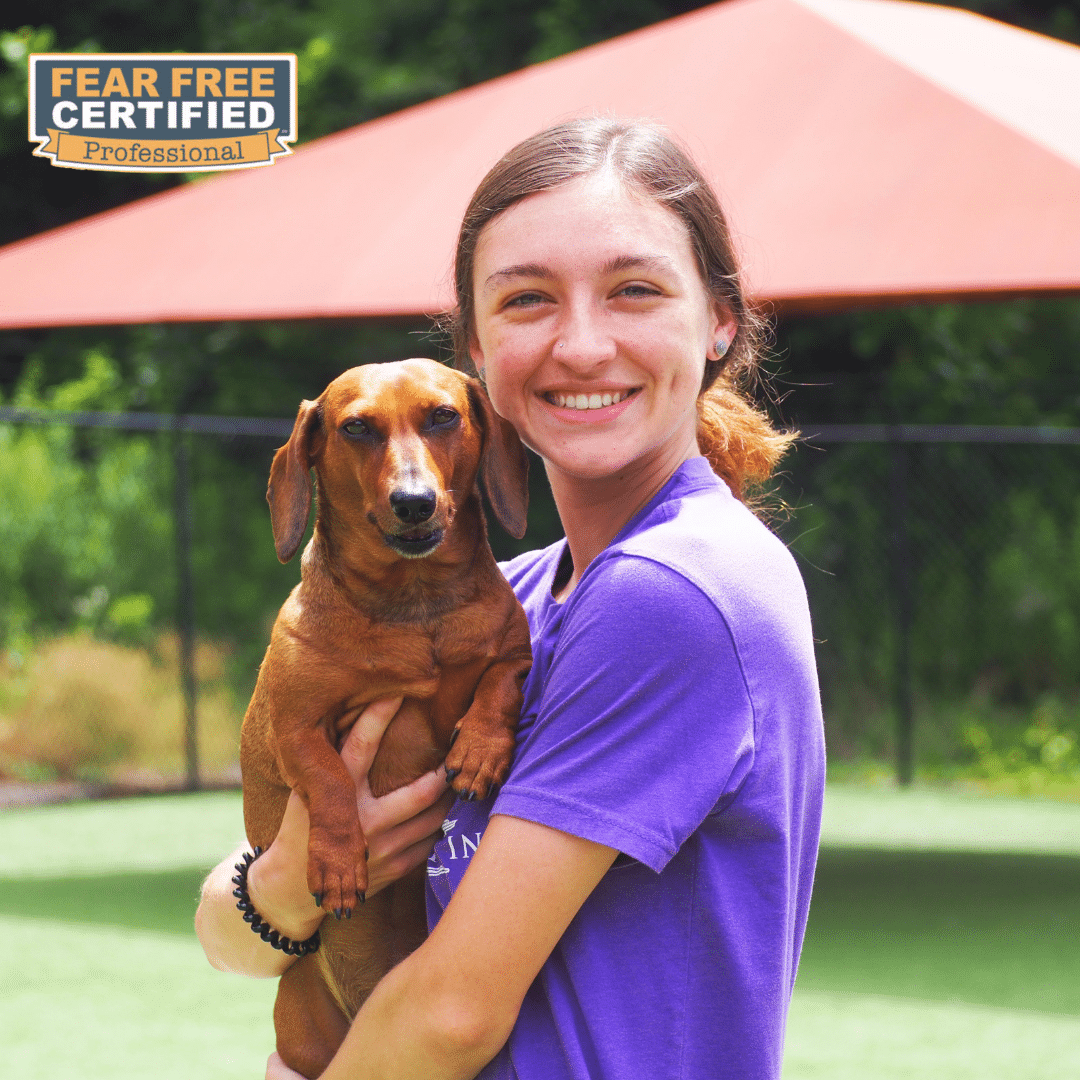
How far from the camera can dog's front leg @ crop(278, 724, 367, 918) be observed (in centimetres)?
177

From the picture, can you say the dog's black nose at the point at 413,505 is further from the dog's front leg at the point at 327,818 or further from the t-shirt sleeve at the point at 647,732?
the t-shirt sleeve at the point at 647,732

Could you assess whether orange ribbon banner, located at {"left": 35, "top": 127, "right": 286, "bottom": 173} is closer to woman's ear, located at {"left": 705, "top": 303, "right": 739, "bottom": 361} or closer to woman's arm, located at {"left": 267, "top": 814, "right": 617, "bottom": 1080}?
woman's ear, located at {"left": 705, "top": 303, "right": 739, "bottom": 361}

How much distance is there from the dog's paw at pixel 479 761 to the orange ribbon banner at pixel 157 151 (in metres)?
4.62

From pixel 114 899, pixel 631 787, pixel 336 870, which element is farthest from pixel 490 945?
pixel 114 899

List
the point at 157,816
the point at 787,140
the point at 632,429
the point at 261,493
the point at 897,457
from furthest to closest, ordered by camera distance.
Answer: the point at 261,493, the point at 897,457, the point at 157,816, the point at 787,140, the point at 632,429

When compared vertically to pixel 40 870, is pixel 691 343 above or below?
above

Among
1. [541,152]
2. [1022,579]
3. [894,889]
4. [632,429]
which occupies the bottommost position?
[1022,579]

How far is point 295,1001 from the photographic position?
2.07 meters

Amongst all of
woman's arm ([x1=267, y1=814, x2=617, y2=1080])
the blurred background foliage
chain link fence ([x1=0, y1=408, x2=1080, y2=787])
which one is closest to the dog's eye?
woman's arm ([x1=267, y1=814, x2=617, y2=1080])

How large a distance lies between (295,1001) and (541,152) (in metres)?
1.26

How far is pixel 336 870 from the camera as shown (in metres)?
1.77

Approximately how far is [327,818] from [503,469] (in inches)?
23.2

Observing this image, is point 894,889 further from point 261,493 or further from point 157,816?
point 261,493

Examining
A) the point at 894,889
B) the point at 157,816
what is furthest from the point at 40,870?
the point at 894,889
